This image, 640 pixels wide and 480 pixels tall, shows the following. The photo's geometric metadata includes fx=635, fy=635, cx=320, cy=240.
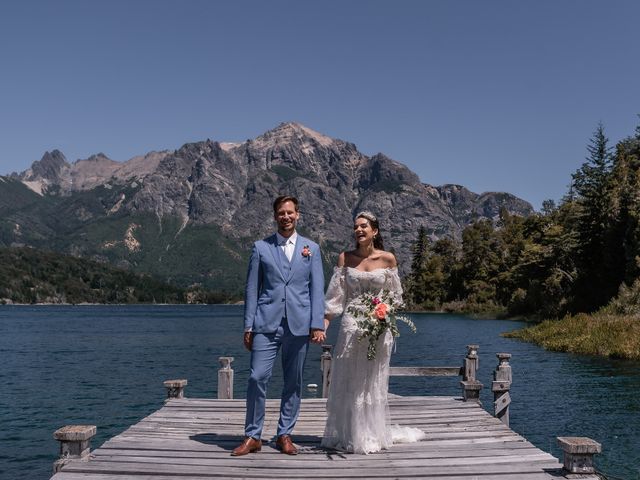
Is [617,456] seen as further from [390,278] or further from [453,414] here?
[390,278]

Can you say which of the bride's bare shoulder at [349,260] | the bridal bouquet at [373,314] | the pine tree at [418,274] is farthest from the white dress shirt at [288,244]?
the pine tree at [418,274]

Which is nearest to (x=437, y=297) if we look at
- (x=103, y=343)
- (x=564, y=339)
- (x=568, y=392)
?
(x=103, y=343)

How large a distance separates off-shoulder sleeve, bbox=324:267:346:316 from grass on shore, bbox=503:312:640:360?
3070 centimetres

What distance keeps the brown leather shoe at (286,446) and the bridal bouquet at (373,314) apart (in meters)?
1.62

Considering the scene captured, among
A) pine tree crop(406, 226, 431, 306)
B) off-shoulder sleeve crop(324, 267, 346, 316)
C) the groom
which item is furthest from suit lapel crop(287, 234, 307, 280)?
pine tree crop(406, 226, 431, 306)

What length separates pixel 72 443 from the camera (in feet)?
26.4

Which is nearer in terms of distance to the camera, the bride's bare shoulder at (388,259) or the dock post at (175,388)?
the bride's bare shoulder at (388,259)

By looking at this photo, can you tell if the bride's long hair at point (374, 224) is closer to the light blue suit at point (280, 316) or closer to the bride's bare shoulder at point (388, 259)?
the bride's bare shoulder at point (388, 259)

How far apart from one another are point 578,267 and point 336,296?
198 feet

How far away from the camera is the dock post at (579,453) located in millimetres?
7475

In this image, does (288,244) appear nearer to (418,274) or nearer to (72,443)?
(72,443)

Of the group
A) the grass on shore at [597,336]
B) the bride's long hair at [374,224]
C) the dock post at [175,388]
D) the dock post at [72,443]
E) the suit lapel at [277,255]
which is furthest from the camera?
the grass on shore at [597,336]

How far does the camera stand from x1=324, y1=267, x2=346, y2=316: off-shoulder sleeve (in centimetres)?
951

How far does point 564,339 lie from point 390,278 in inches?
1487
